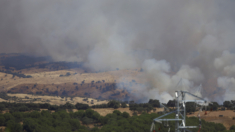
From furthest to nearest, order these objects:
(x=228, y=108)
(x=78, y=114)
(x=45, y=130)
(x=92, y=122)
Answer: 1. (x=228, y=108)
2. (x=78, y=114)
3. (x=92, y=122)
4. (x=45, y=130)

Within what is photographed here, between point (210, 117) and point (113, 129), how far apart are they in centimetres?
7389

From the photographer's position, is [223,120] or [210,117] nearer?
[223,120]

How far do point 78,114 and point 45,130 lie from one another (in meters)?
54.3

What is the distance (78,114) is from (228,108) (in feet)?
323

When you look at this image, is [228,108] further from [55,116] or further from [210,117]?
[55,116]

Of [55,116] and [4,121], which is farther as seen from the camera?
[55,116]

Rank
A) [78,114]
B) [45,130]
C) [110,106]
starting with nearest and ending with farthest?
[45,130]
[78,114]
[110,106]

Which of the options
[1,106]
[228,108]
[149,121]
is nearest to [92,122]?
[149,121]

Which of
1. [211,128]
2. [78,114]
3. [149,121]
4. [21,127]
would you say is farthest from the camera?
[78,114]

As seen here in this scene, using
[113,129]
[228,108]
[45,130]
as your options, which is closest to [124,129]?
[113,129]

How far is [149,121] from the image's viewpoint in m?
95.6

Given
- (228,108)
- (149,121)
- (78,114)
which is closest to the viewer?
(149,121)

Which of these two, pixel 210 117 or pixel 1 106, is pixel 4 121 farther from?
pixel 210 117

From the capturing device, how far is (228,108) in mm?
152875
